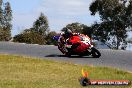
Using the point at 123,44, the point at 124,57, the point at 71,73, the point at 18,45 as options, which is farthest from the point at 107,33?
the point at 71,73

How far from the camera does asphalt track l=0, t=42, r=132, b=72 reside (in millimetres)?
19250

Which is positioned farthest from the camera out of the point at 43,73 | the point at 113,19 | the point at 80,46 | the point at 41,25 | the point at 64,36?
the point at 41,25

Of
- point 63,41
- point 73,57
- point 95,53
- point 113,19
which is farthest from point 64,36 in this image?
point 113,19

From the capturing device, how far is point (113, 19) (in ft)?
179

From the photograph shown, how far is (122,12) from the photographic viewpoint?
5444cm

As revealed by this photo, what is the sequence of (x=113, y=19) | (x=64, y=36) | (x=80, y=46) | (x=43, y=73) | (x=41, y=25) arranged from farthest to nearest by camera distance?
(x=41, y=25)
(x=113, y=19)
(x=64, y=36)
(x=80, y=46)
(x=43, y=73)

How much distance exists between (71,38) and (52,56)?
1315 mm

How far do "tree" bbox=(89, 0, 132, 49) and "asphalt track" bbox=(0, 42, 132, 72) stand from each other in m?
29.9

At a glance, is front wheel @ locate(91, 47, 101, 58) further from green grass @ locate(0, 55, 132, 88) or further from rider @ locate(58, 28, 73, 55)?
green grass @ locate(0, 55, 132, 88)

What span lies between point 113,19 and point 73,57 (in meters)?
34.2

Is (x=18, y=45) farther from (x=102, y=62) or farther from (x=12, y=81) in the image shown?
(x=12, y=81)

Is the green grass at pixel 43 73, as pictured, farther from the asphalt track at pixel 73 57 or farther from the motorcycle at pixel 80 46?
the motorcycle at pixel 80 46

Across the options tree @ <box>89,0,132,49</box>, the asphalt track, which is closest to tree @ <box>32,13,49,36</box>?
tree @ <box>89,0,132,49</box>

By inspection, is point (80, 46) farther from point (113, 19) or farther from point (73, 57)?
point (113, 19)
